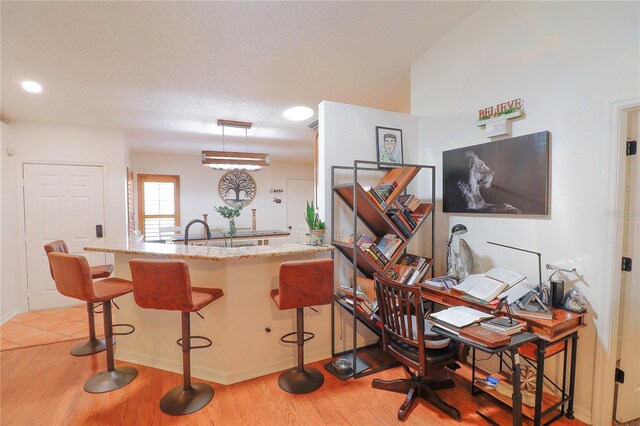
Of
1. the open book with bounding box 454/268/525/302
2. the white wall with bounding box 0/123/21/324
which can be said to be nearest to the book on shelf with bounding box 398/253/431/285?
the open book with bounding box 454/268/525/302

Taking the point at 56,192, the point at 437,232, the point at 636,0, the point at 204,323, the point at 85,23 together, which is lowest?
the point at 204,323

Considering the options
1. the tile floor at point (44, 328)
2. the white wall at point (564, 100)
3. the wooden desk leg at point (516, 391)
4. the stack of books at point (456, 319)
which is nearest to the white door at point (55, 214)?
the tile floor at point (44, 328)

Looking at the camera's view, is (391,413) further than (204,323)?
No

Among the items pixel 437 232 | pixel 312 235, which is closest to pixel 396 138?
pixel 437 232

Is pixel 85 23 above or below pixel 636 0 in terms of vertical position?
above

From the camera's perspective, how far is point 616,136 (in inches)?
66.7

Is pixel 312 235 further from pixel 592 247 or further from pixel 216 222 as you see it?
pixel 216 222

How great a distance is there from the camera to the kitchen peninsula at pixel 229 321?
2.28 m

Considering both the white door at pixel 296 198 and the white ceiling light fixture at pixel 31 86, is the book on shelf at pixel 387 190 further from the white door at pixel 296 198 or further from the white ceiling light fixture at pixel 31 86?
the white door at pixel 296 198

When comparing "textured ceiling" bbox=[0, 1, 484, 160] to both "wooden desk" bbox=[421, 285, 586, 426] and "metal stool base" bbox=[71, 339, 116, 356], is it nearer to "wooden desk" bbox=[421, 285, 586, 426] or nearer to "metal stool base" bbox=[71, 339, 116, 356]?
"wooden desk" bbox=[421, 285, 586, 426]

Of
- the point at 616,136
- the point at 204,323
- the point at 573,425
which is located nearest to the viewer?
the point at 616,136

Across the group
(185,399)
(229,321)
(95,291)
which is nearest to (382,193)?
(229,321)

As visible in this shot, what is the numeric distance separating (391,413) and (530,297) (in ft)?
3.81

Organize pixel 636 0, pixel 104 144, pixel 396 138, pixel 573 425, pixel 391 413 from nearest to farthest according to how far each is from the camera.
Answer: pixel 636 0 < pixel 573 425 < pixel 391 413 < pixel 396 138 < pixel 104 144
